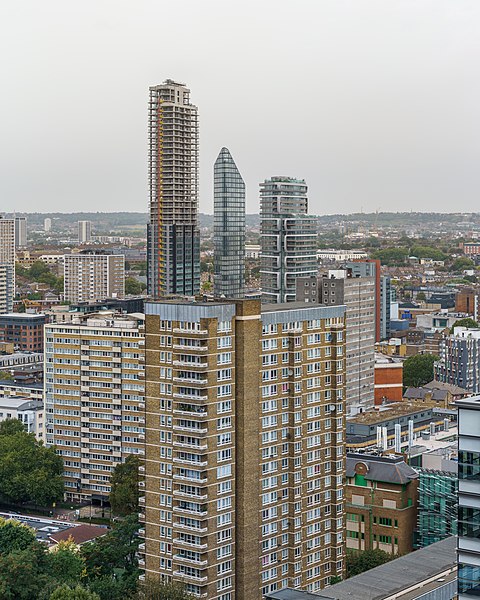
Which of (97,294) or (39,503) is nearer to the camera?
(39,503)

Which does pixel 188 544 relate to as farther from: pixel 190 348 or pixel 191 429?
pixel 190 348

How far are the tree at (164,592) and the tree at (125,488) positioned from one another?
1201 cm

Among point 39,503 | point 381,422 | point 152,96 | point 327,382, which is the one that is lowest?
point 39,503

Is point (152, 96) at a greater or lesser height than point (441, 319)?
greater

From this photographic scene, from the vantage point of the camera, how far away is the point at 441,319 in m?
87.4

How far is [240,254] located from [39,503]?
46.8m

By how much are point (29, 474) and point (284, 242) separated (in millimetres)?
33560

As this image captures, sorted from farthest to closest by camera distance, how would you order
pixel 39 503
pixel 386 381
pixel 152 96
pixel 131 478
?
pixel 152 96, pixel 386 381, pixel 39 503, pixel 131 478

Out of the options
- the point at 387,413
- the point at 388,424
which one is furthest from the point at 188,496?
the point at 387,413

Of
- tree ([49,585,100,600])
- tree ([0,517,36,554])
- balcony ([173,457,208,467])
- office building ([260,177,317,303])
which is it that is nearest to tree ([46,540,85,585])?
tree ([0,517,36,554])

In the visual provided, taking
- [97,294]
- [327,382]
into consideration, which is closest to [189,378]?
[327,382]

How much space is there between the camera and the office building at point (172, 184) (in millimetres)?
76125

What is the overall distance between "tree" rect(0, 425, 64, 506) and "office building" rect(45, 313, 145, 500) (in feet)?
3.41

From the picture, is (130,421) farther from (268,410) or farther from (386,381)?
(386,381)
